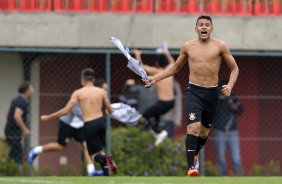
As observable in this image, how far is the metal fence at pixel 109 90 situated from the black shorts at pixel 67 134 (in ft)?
3.43

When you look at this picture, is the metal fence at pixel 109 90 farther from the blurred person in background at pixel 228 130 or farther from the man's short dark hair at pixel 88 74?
the man's short dark hair at pixel 88 74

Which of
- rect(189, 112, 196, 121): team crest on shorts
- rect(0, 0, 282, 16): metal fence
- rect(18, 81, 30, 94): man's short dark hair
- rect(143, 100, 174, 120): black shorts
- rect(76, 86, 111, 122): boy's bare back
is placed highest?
rect(0, 0, 282, 16): metal fence

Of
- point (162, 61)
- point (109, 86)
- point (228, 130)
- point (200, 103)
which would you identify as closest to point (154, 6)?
point (162, 61)

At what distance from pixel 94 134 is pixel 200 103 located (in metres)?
4.25

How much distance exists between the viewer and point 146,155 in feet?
67.5

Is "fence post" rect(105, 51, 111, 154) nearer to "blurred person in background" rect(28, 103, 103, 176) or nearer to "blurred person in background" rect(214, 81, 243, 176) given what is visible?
"blurred person in background" rect(28, 103, 103, 176)

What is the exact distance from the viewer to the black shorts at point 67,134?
20.1 metres

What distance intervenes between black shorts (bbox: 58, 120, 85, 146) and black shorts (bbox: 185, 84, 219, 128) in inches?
241

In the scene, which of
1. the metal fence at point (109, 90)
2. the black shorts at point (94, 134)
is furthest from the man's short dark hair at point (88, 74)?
the metal fence at point (109, 90)

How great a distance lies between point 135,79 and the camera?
22.6 metres

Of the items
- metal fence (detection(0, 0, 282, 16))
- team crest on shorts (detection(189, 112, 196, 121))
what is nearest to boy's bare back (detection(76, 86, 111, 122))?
metal fence (detection(0, 0, 282, 16))

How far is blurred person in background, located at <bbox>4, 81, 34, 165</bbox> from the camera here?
67.5 feet

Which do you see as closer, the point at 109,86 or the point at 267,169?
the point at 109,86

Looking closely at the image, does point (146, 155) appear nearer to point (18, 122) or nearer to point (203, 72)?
point (18, 122)
